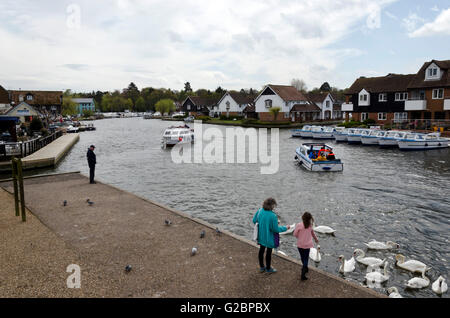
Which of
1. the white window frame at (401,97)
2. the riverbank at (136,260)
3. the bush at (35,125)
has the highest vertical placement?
the white window frame at (401,97)

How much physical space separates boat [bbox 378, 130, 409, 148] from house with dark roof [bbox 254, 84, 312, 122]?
4129 centimetres

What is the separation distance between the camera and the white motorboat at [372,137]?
39.4 m

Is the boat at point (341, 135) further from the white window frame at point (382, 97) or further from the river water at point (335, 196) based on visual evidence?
the white window frame at point (382, 97)

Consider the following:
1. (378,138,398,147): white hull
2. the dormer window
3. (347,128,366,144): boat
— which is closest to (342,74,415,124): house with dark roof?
the dormer window

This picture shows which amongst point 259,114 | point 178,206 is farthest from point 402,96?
point 178,206

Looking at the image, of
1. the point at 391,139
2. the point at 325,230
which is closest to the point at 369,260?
the point at 325,230

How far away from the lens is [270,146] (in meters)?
41.3

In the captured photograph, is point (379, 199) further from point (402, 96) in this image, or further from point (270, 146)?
point (402, 96)

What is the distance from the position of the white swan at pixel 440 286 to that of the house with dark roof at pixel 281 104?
7122cm

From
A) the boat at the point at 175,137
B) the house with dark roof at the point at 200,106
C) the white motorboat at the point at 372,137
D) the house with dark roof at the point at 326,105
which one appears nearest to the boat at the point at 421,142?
the white motorboat at the point at 372,137

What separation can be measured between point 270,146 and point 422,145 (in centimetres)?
1610

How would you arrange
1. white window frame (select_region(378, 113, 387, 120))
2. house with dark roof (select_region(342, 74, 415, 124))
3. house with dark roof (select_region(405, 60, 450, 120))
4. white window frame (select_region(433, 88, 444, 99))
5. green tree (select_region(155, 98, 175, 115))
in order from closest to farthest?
house with dark roof (select_region(405, 60, 450, 120))
white window frame (select_region(433, 88, 444, 99))
house with dark roof (select_region(342, 74, 415, 124))
white window frame (select_region(378, 113, 387, 120))
green tree (select_region(155, 98, 175, 115))

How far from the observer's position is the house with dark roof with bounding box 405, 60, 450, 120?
1834 inches

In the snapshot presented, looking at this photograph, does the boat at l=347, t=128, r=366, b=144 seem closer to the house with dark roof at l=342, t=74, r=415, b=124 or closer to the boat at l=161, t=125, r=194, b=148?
the house with dark roof at l=342, t=74, r=415, b=124
